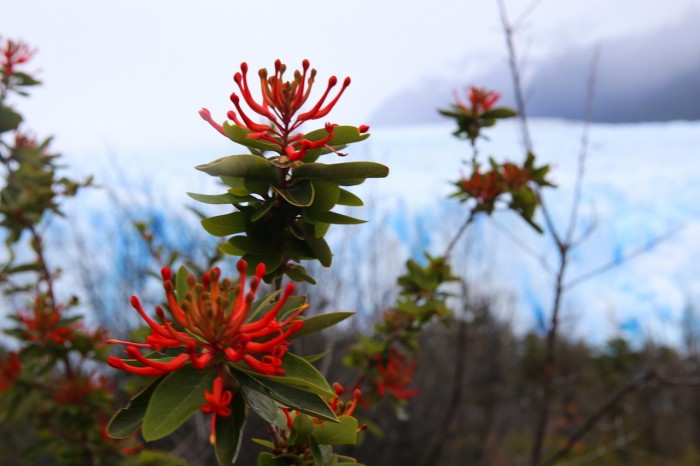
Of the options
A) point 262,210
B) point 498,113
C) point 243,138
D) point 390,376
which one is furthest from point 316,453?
point 498,113

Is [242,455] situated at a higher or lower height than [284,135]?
lower

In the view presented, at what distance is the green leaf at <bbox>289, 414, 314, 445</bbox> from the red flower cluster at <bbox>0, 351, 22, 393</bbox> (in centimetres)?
179

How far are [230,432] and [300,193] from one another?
0.34 meters

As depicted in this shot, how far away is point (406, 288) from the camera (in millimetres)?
2018

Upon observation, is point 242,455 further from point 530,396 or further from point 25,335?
point 530,396

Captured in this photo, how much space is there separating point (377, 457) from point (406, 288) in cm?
476

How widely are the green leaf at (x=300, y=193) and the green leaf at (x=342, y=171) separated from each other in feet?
0.05

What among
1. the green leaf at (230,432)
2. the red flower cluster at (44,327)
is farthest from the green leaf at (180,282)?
the red flower cluster at (44,327)

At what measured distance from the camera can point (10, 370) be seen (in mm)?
2260

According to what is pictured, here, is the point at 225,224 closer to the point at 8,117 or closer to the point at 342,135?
the point at 342,135

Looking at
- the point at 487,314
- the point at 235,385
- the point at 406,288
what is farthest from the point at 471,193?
the point at 487,314

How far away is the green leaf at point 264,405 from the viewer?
717 mm

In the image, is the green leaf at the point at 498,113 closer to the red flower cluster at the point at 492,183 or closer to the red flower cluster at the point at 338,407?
the red flower cluster at the point at 492,183

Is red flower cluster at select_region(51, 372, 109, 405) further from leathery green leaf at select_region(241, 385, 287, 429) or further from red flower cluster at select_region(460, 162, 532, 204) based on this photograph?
leathery green leaf at select_region(241, 385, 287, 429)
